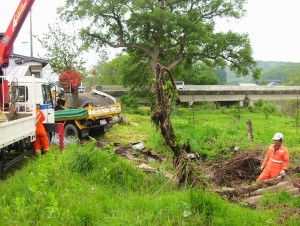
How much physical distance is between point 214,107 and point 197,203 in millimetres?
38133

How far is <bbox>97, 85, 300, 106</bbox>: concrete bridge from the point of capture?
44.5 meters

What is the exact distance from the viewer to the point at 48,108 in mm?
12062

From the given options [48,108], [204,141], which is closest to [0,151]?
[48,108]

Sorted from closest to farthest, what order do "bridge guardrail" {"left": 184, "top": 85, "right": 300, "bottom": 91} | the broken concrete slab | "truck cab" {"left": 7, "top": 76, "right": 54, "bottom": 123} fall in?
the broken concrete slab < "truck cab" {"left": 7, "top": 76, "right": 54, "bottom": 123} < "bridge guardrail" {"left": 184, "top": 85, "right": 300, "bottom": 91}

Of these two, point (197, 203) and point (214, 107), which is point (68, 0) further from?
point (197, 203)

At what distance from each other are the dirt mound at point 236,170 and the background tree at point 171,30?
19.9 meters

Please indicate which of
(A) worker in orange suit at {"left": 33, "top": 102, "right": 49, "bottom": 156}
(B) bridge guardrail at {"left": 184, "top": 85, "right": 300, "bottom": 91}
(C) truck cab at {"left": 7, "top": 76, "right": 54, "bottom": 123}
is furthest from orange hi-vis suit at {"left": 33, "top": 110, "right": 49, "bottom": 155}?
(B) bridge guardrail at {"left": 184, "top": 85, "right": 300, "bottom": 91}

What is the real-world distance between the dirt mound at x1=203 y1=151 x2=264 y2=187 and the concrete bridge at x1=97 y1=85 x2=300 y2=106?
33.3 m

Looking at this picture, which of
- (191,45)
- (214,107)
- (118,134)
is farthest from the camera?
(214,107)

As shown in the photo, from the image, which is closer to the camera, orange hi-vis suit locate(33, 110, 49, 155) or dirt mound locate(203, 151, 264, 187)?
dirt mound locate(203, 151, 264, 187)

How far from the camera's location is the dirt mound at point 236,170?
843cm

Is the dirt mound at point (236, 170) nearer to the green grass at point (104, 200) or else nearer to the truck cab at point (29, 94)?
the green grass at point (104, 200)

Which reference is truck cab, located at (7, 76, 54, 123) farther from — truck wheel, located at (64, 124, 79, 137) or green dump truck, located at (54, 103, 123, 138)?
truck wheel, located at (64, 124, 79, 137)

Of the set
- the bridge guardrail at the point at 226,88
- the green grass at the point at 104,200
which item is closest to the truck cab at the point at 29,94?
the green grass at the point at 104,200
